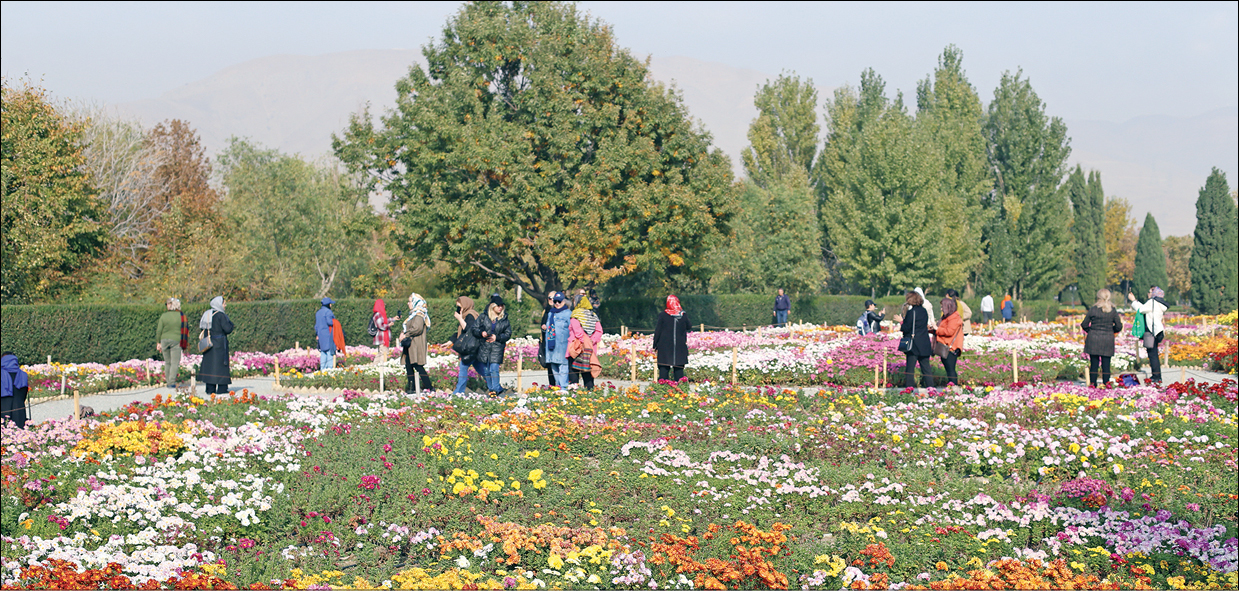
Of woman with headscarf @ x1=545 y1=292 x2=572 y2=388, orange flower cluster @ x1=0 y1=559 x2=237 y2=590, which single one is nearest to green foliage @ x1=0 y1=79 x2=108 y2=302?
woman with headscarf @ x1=545 y1=292 x2=572 y2=388

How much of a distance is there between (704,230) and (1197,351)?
15.1 m

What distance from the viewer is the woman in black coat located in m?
15.2

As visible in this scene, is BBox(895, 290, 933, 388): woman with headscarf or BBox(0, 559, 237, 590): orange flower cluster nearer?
BBox(0, 559, 237, 590): orange flower cluster

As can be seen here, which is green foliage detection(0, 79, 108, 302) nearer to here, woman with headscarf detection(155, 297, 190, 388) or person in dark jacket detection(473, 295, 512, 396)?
woman with headscarf detection(155, 297, 190, 388)

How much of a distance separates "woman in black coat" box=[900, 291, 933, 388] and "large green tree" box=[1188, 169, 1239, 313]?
5302 centimetres

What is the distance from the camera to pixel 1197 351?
2128cm

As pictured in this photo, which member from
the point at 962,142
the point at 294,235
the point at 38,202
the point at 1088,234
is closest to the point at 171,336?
the point at 38,202

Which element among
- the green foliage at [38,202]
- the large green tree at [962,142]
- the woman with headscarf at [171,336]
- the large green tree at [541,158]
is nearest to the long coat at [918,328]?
the woman with headscarf at [171,336]

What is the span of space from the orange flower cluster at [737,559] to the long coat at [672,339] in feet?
24.3

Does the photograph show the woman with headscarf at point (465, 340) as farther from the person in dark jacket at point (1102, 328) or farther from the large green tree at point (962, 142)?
the large green tree at point (962, 142)

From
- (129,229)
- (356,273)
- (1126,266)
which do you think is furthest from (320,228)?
(1126,266)

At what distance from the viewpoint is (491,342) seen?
48.9ft

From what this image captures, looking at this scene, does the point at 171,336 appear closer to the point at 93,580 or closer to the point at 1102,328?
the point at 93,580

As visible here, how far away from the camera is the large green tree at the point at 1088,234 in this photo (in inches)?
2616
